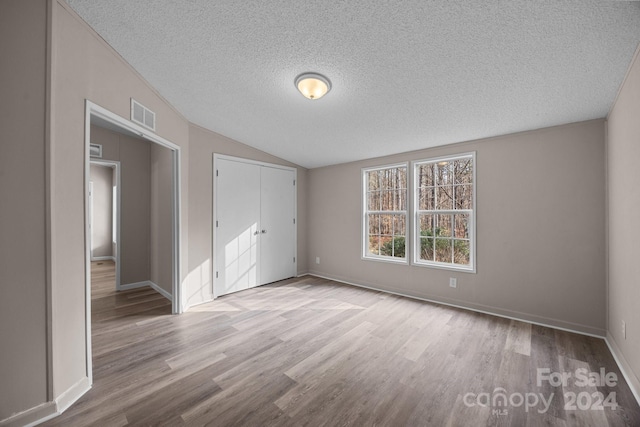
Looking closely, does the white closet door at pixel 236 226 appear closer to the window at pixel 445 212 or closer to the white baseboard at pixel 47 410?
the white baseboard at pixel 47 410

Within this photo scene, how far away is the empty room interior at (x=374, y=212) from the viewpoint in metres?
1.56

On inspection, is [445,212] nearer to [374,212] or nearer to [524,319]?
[374,212]

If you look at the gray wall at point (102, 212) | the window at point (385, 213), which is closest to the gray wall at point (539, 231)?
the window at point (385, 213)

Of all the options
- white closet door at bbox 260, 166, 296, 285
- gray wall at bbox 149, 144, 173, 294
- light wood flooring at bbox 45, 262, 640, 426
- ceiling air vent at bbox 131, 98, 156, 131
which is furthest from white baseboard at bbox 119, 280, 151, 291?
ceiling air vent at bbox 131, 98, 156, 131

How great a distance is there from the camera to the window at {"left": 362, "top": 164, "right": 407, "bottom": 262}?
162 inches

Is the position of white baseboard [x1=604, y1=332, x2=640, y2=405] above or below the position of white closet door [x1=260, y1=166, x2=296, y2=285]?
below

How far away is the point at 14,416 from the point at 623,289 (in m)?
4.28

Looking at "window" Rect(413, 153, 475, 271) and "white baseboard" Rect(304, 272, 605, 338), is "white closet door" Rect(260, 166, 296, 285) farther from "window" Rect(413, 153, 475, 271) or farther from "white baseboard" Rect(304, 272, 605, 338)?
"window" Rect(413, 153, 475, 271)

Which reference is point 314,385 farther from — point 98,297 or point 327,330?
point 98,297

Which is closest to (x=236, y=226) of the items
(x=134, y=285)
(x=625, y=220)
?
(x=134, y=285)

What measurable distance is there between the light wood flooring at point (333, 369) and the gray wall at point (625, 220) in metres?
0.29

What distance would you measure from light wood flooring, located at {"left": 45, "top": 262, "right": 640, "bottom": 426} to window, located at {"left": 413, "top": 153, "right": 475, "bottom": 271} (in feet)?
2.40

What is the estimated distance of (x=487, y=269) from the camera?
3.24 meters

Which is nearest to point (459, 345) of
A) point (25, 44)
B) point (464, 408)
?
point (464, 408)
